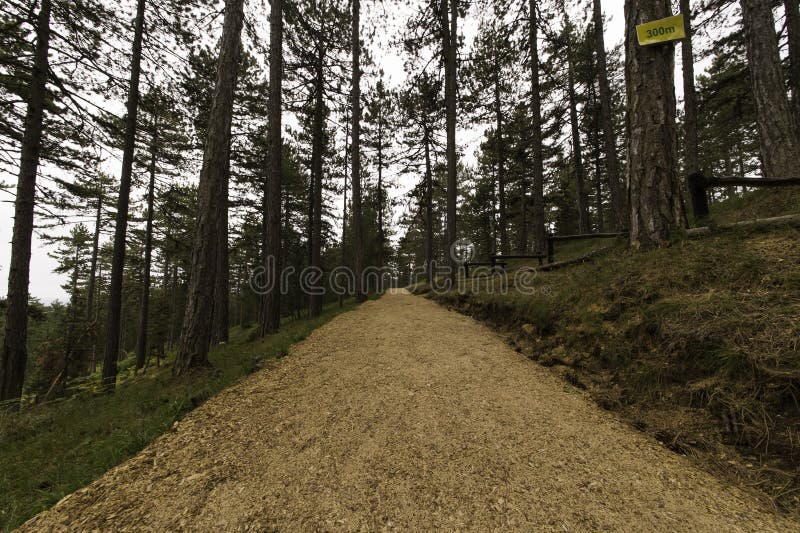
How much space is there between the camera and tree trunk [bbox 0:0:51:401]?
20.3 ft

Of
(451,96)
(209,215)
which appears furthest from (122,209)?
(451,96)

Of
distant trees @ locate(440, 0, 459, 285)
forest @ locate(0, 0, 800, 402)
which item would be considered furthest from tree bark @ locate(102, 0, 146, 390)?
distant trees @ locate(440, 0, 459, 285)

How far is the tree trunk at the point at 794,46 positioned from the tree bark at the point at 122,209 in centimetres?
1875

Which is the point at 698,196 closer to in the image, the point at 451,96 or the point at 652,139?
the point at 652,139

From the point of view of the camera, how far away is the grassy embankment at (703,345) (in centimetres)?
185

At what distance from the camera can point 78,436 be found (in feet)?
11.8

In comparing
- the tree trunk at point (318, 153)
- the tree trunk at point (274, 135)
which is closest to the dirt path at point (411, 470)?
the tree trunk at point (274, 135)

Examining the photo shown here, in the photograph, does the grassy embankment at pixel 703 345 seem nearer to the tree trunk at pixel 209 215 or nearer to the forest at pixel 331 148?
the forest at pixel 331 148

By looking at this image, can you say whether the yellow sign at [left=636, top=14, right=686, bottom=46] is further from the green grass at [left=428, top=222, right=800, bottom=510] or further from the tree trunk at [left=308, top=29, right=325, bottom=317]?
the tree trunk at [left=308, top=29, right=325, bottom=317]

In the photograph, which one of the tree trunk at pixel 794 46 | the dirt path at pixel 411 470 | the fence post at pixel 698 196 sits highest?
the tree trunk at pixel 794 46

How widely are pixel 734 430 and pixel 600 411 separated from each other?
0.86 m

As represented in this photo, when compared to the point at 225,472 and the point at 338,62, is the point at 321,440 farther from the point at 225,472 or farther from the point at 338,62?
the point at 338,62

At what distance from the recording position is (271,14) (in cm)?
837

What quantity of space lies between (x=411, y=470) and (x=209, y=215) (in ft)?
17.1
